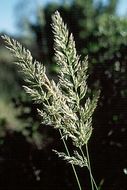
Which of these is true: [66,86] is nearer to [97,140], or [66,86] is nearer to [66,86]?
[66,86]

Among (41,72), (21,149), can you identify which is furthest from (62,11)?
(41,72)

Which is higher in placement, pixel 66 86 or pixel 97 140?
pixel 66 86

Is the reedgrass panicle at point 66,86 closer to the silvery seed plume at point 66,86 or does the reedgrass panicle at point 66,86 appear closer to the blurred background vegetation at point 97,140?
the silvery seed plume at point 66,86

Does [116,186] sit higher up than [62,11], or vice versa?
[62,11]

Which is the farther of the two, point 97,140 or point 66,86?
point 97,140

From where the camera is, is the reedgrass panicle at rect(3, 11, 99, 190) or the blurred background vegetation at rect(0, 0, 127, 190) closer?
the reedgrass panicle at rect(3, 11, 99, 190)

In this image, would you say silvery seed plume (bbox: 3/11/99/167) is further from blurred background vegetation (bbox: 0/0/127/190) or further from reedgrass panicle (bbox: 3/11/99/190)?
blurred background vegetation (bbox: 0/0/127/190)

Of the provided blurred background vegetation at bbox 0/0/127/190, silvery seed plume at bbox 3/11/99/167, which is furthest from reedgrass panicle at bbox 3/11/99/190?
blurred background vegetation at bbox 0/0/127/190

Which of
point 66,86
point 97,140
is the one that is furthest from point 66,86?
point 97,140

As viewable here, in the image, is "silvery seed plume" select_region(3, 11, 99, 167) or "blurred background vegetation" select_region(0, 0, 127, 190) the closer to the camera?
"silvery seed plume" select_region(3, 11, 99, 167)

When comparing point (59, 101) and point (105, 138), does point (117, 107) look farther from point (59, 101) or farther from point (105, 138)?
point (59, 101)

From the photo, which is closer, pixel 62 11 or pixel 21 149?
pixel 21 149
